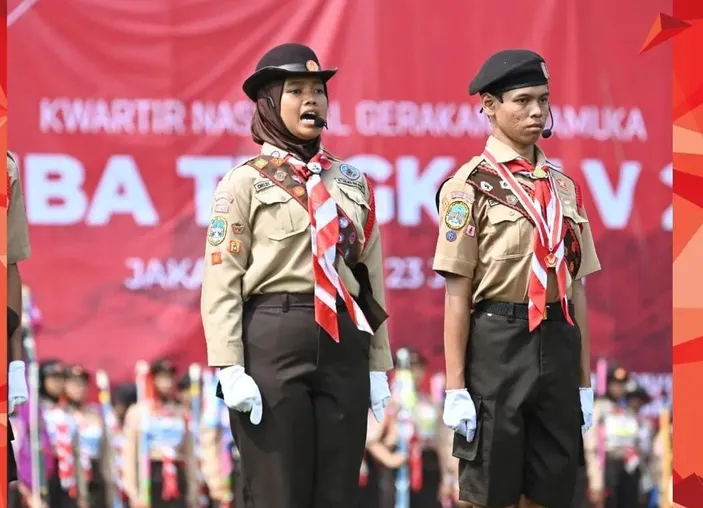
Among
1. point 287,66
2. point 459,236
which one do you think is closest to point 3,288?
point 287,66

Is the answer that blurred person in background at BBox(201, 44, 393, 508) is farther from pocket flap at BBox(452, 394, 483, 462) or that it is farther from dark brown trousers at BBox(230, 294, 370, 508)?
pocket flap at BBox(452, 394, 483, 462)

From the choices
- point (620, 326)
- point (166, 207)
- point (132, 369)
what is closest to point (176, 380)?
point (132, 369)

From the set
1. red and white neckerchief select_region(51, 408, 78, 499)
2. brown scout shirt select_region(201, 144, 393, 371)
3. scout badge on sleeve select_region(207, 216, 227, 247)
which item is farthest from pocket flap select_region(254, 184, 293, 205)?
red and white neckerchief select_region(51, 408, 78, 499)

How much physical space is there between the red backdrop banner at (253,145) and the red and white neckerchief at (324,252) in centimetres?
206

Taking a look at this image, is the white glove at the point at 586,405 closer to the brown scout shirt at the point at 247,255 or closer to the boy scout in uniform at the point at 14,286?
the brown scout shirt at the point at 247,255

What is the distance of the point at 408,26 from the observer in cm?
628

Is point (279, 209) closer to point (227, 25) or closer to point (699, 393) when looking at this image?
point (699, 393)

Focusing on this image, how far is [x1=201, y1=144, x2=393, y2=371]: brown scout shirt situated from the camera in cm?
400

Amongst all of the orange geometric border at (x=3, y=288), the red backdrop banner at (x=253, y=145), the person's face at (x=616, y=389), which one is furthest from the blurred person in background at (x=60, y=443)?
the person's face at (x=616, y=389)

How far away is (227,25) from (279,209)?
2.29m

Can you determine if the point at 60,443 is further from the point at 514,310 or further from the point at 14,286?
the point at 514,310

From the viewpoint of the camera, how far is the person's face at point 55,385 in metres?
6.05

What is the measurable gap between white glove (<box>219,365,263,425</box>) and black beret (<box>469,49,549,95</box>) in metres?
1.21

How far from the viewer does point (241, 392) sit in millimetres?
3918
